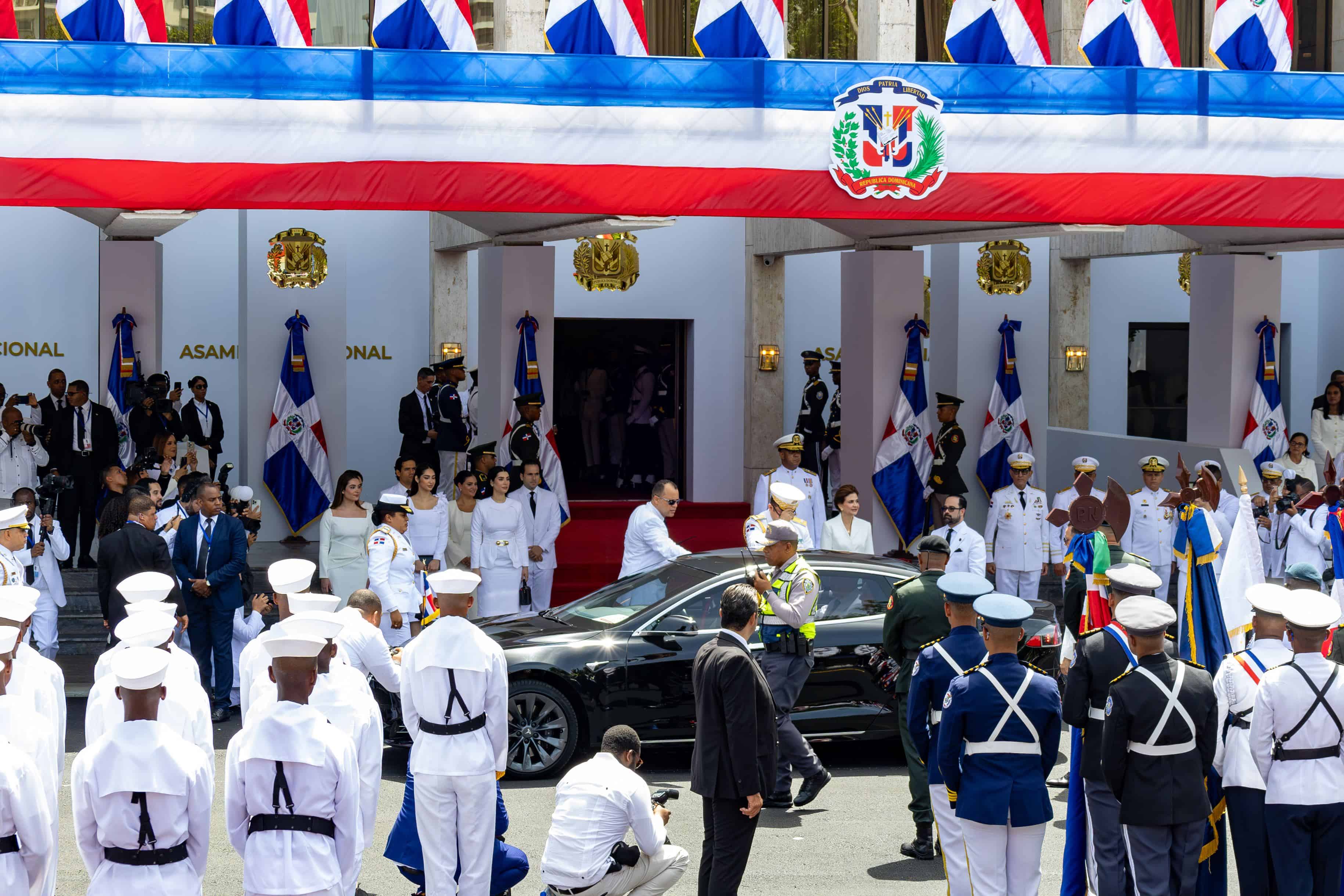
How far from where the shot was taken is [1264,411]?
17.5 meters

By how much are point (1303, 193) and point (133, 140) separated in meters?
10.0

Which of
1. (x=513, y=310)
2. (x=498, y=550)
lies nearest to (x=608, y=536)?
(x=513, y=310)

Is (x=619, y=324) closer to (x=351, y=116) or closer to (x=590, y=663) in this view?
(x=351, y=116)

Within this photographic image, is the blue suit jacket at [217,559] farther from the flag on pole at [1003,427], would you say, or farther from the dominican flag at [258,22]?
the flag on pole at [1003,427]

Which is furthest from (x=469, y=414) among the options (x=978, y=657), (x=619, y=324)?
(x=978, y=657)

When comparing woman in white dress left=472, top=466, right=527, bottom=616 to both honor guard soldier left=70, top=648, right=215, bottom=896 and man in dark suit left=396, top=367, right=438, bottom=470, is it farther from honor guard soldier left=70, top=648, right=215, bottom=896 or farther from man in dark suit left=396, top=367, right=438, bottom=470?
honor guard soldier left=70, top=648, right=215, bottom=896

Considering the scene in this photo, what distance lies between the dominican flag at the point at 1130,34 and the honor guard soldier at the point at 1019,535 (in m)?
3.87

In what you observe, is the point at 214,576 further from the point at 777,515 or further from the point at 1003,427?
the point at 1003,427

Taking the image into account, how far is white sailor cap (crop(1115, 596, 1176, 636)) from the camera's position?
20.4 ft

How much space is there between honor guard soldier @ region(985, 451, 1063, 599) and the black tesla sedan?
4270mm

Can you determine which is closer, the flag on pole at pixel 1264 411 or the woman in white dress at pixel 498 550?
the woman in white dress at pixel 498 550

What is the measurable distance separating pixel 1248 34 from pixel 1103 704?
9431 mm

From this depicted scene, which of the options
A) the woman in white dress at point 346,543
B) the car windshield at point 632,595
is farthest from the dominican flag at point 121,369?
the car windshield at point 632,595

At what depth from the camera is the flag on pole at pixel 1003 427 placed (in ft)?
67.2
